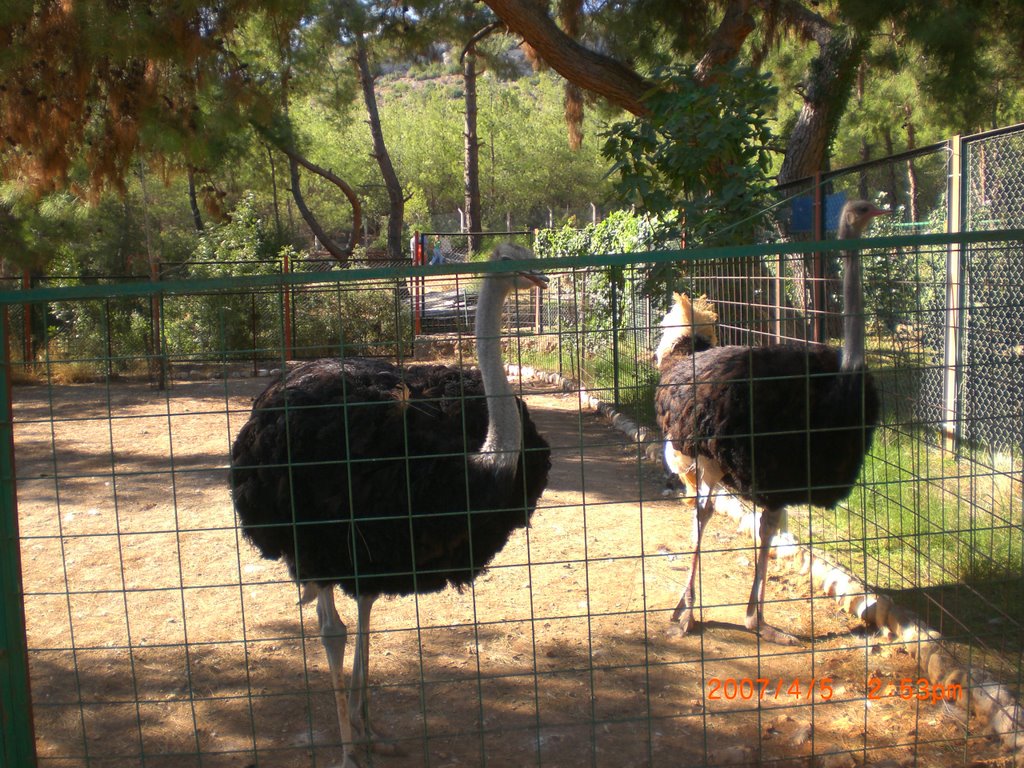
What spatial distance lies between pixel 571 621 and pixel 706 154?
12.6 ft

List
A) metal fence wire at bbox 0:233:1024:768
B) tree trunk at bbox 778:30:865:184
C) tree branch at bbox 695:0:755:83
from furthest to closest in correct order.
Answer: tree trunk at bbox 778:30:865:184
tree branch at bbox 695:0:755:83
metal fence wire at bbox 0:233:1024:768

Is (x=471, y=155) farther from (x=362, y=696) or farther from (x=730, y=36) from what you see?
(x=362, y=696)

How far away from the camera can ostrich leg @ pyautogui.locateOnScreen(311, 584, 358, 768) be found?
3.33 m

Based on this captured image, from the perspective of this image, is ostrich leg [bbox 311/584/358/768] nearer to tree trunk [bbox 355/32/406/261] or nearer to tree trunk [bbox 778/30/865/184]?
tree trunk [bbox 778/30/865/184]

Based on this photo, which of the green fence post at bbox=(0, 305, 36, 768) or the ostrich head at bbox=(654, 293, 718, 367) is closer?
the green fence post at bbox=(0, 305, 36, 768)

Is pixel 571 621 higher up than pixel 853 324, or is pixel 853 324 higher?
pixel 853 324

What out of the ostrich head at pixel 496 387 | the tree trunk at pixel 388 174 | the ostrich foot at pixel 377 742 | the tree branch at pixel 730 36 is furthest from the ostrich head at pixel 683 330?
the tree trunk at pixel 388 174

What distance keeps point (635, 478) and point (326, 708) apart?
4055 mm

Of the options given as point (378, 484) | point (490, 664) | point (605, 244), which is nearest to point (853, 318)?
point (378, 484)

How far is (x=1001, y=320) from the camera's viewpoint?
578 centimetres
